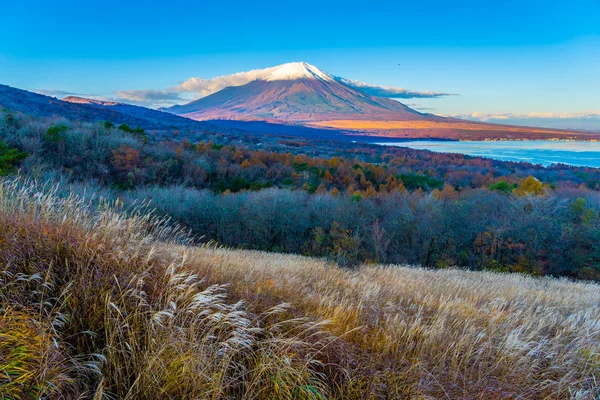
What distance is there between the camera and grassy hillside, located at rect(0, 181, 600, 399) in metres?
2.67

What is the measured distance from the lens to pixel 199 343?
303 cm

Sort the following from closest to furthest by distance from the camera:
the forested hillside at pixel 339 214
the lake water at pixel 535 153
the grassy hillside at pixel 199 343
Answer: the grassy hillside at pixel 199 343 → the forested hillside at pixel 339 214 → the lake water at pixel 535 153

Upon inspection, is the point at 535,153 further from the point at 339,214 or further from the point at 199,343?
the point at 199,343

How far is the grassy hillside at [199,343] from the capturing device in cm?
267

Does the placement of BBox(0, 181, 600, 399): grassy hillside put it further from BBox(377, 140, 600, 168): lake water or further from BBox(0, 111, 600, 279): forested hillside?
BBox(377, 140, 600, 168): lake water

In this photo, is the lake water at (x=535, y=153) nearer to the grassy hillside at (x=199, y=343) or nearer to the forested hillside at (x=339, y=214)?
the forested hillside at (x=339, y=214)

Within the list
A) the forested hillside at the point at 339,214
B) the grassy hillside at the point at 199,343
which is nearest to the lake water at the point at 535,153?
the forested hillside at the point at 339,214

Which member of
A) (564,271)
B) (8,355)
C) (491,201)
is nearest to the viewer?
(8,355)

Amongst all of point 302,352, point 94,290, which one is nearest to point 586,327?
point 302,352

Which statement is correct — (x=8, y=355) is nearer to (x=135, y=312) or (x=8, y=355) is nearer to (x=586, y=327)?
(x=135, y=312)

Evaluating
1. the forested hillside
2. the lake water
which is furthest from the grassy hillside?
the lake water

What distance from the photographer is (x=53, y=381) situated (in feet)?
7.93

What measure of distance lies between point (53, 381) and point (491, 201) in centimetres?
4098

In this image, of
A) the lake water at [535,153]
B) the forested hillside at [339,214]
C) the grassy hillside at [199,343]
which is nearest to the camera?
the grassy hillside at [199,343]
